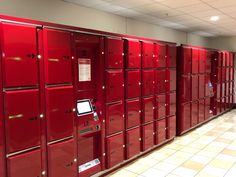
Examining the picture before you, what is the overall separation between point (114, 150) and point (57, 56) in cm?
189

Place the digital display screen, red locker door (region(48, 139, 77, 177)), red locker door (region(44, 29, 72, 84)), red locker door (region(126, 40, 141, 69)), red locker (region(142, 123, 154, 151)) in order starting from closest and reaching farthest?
1. red locker door (region(44, 29, 72, 84))
2. red locker door (region(48, 139, 77, 177))
3. the digital display screen
4. red locker door (region(126, 40, 141, 69))
5. red locker (region(142, 123, 154, 151))

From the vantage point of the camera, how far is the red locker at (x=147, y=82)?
14.3 feet

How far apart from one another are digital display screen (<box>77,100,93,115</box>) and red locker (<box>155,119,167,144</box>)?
6.41 ft

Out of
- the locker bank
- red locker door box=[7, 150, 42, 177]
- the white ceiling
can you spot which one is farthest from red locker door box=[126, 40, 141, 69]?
red locker door box=[7, 150, 42, 177]

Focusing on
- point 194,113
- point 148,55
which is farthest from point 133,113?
point 194,113

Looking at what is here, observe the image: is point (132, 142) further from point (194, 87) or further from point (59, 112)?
point (194, 87)

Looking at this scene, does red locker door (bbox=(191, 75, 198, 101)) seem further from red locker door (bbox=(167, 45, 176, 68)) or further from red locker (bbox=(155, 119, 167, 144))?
red locker (bbox=(155, 119, 167, 144))

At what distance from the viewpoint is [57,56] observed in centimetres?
282

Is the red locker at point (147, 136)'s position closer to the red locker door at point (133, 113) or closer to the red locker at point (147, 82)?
the red locker door at point (133, 113)

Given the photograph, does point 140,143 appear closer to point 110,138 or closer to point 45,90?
point 110,138

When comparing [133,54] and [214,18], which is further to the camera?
[214,18]

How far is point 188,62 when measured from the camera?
18.9 feet

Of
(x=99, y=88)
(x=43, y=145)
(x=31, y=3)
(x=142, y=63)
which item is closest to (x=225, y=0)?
(x=142, y=63)

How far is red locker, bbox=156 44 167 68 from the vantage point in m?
4.70
